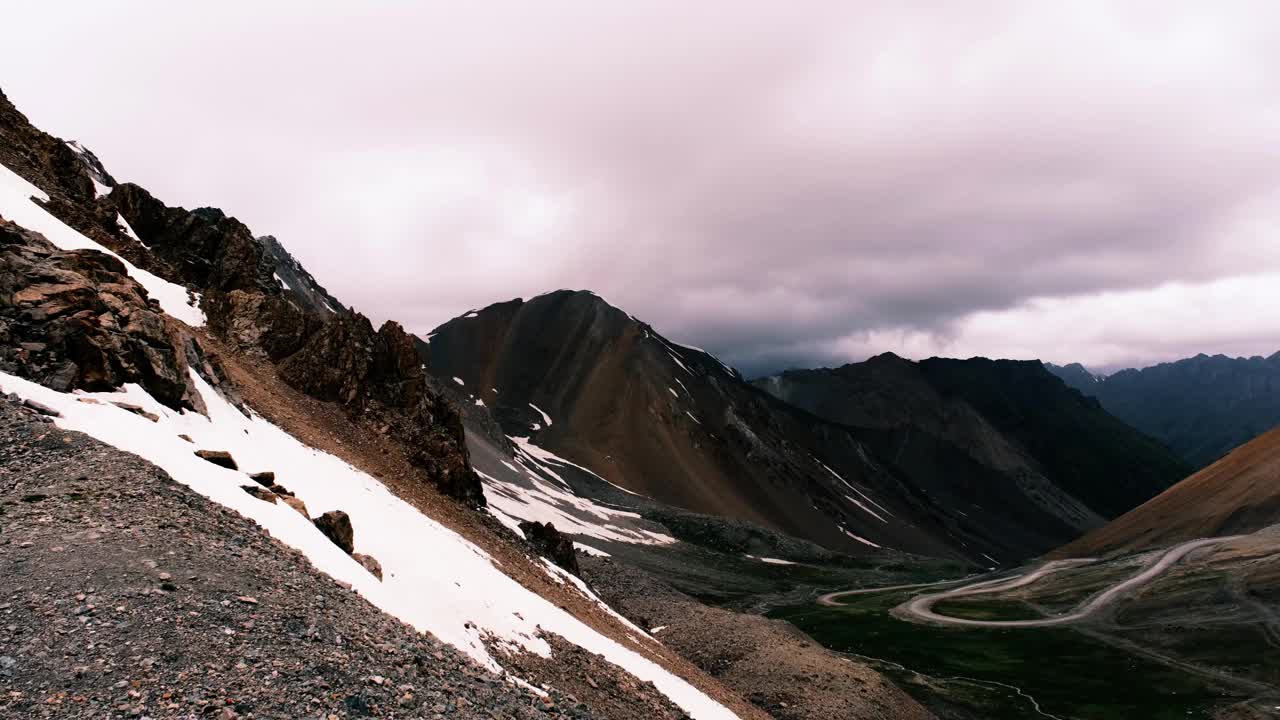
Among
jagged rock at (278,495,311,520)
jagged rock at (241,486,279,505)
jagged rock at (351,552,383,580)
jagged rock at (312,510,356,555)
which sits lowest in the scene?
jagged rock at (351,552,383,580)

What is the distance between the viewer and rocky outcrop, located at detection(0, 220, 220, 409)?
21.6m

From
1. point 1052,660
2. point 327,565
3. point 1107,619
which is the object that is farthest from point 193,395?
point 1107,619

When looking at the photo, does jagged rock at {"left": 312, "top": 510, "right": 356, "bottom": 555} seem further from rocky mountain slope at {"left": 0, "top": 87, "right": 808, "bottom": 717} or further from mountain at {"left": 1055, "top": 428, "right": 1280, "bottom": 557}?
mountain at {"left": 1055, "top": 428, "right": 1280, "bottom": 557}

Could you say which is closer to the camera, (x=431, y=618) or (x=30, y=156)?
(x=431, y=618)

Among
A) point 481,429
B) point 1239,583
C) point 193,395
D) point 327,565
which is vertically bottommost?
point 481,429

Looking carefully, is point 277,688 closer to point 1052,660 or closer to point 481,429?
point 1052,660

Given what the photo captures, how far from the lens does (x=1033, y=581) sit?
132m

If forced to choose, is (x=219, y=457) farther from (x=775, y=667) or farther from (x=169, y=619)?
(x=775, y=667)

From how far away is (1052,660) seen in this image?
80.8 m

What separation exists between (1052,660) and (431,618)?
289 ft

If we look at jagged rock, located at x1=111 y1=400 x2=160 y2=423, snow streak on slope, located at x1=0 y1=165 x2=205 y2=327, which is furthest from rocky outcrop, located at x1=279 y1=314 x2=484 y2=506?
jagged rock, located at x1=111 y1=400 x2=160 y2=423

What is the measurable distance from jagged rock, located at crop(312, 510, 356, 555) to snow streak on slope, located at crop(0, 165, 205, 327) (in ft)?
66.2

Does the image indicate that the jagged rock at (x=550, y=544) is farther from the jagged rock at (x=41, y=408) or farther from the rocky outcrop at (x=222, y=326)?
the jagged rock at (x=41, y=408)

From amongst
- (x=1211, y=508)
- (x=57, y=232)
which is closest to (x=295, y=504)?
(x=57, y=232)
